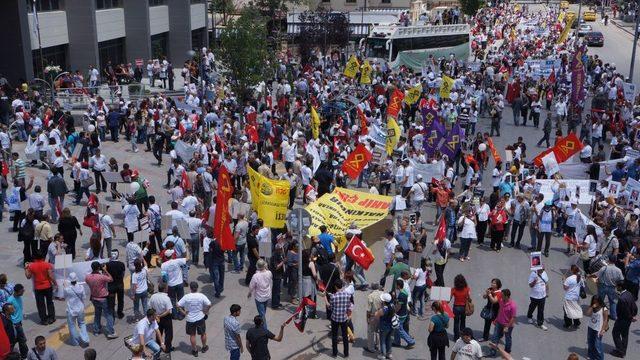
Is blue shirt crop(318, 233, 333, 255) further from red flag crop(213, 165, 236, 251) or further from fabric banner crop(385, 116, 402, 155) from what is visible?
fabric banner crop(385, 116, 402, 155)

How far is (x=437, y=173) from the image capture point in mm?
21641

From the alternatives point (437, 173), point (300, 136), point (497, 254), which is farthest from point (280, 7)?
point (497, 254)

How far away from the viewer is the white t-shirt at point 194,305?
488 inches

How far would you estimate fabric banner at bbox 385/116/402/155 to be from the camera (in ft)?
76.5

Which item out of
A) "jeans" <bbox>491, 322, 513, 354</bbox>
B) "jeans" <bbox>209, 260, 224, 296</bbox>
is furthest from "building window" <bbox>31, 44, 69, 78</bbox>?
"jeans" <bbox>491, 322, 513, 354</bbox>

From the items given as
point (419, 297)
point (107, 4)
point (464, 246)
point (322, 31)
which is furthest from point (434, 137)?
point (322, 31)

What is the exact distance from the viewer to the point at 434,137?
23.2 metres

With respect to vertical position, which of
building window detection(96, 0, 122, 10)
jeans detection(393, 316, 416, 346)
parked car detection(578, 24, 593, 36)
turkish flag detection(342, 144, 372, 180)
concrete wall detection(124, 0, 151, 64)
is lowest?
jeans detection(393, 316, 416, 346)

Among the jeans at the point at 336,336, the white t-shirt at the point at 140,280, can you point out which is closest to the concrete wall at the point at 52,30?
the white t-shirt at the point at 140,280

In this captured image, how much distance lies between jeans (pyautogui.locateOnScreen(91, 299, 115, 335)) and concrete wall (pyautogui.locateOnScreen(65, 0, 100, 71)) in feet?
89.3

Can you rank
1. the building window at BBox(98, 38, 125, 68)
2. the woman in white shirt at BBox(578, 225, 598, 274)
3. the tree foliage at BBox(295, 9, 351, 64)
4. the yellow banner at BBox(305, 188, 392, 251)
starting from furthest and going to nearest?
the tree foliage at BBox(295, 9, 351, 64), the building window at BBox(98, 38, 125, 68), the yellow banner at BBox(305, 188, 392, 251), the woman in white shirt at BBox(578, 225, 598, 274)

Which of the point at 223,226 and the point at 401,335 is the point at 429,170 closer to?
the point at 223,226

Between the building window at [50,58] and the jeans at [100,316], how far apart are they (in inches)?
957

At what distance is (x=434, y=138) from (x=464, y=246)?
5871 millimetres
